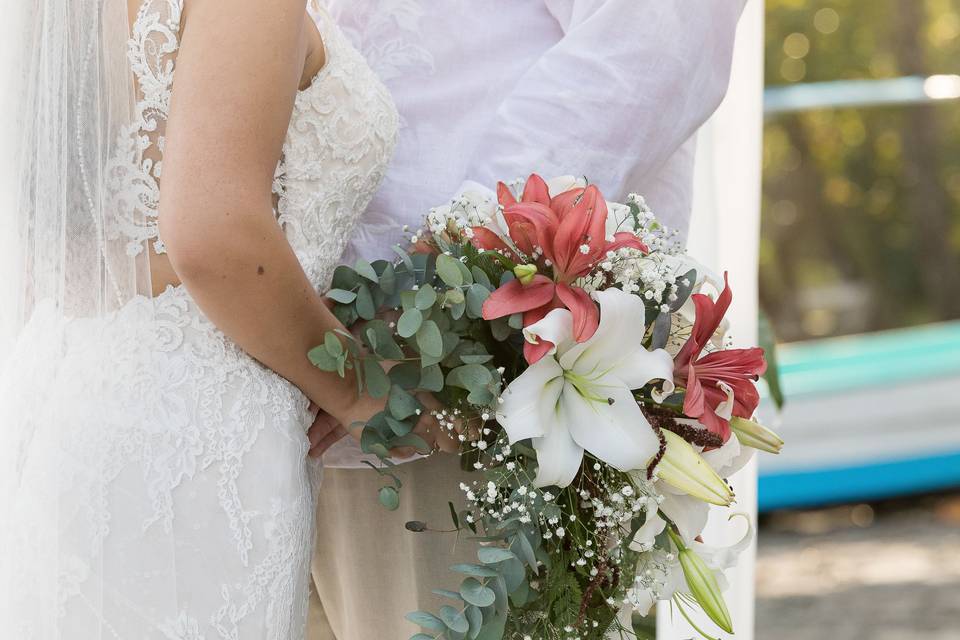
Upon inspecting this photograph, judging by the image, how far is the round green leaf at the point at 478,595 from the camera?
1.10m

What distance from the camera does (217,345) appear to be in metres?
1.19

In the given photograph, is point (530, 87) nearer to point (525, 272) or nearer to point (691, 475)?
point (525, 272)

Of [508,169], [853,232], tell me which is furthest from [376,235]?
[853,232]

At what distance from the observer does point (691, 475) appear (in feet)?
3.74

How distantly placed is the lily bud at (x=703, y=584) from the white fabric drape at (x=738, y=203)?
783mm

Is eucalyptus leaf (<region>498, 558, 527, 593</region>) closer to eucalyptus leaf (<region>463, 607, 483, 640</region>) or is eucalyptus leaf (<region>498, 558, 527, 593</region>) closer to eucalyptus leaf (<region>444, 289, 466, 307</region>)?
eucalyptus leaf (<region>463, 607, 483, 640</region>)

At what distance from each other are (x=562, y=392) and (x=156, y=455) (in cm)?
43

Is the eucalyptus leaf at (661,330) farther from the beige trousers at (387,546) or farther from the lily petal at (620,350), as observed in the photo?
the beige trousers at (387,546)

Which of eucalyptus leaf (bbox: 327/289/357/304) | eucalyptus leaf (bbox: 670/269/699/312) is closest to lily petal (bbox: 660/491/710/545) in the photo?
eucalyptus leaf (bbox: 670/269/699/312)

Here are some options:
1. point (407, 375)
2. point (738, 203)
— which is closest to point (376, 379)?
point (407, 375)

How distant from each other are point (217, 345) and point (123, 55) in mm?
318

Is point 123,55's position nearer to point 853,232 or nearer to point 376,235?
point 376,235

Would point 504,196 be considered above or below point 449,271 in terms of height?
above

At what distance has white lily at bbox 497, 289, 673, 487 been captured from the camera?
1111mm
